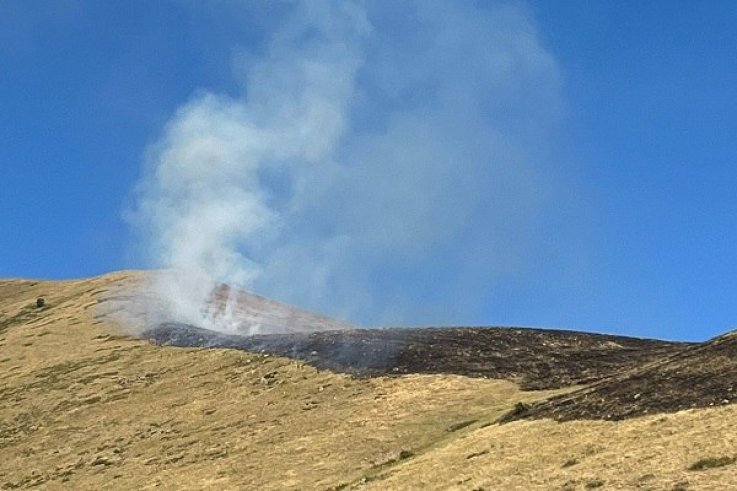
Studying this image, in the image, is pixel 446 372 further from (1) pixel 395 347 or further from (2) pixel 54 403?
(2) pixel 54 403

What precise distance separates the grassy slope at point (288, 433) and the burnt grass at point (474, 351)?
116 inches

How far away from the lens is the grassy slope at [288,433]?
107 ft

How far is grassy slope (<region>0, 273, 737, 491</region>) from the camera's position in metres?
32.8

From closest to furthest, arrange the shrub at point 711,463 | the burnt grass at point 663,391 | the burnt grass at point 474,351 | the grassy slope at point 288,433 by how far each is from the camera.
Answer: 1. the shrub at point 711,463
2. the grassy slope at point 288,433
3. the burnt grass at point 663,391
4. the burnt grass at point 474,351

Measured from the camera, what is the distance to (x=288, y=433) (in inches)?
2110

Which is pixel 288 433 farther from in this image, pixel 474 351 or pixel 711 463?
pixel 711 463

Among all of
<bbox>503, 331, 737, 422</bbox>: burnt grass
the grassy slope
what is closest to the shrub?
the grassy slope

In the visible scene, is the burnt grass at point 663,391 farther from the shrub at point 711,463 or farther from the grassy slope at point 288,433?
the shrub at point 711,463

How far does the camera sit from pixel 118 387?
75.8 metres

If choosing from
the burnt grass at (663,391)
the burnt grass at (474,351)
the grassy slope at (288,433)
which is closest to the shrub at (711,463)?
the grassy slope at (288,433)

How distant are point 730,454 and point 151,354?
7106 cm

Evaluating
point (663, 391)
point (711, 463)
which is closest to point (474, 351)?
point (663, 391)

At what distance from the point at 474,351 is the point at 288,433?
964 inches

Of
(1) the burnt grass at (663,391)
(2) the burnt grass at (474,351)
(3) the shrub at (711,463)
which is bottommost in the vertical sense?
(3) the shrub at (711,463)
